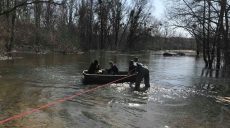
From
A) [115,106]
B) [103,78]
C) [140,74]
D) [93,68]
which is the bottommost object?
[115,106]

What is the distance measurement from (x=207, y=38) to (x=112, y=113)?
26.0 meters

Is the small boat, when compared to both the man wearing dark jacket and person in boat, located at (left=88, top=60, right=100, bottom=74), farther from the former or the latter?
person in boat, located at (left=88, top=60, right=100, bottom=74)

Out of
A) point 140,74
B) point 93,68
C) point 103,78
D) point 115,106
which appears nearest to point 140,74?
point 140,74

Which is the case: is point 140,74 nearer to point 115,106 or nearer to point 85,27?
point 115,106

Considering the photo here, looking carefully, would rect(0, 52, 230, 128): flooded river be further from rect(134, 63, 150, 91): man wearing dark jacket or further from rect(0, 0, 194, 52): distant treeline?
rect(0, 0, 194, 52): distant treeline

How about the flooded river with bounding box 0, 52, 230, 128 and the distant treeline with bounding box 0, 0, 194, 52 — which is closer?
the flooded river with bounding box 0, 52, 230, 128

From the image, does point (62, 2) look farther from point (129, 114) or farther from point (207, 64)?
point (207, 64)

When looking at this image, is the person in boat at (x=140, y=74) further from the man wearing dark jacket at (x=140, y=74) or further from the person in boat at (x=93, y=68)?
the person in boat at (x=93, y=68)

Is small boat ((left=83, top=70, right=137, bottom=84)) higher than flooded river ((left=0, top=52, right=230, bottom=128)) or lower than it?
higher

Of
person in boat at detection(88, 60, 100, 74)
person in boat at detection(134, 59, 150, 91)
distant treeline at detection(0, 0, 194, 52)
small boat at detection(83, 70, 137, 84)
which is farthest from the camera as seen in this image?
distant treeline at detection(0, 0, 194, 52)

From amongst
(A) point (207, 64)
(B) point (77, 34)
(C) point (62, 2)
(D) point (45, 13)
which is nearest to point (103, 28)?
(B) point (77, 34)

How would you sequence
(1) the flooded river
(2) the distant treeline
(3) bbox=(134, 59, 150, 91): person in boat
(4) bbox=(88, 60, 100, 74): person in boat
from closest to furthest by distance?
1. (1) the flooded river
2. (3) bbox=(134, 59, 150, 91): person in boat
3. (4) bbox=(88, 60, 100, 74): person in boat
4. (2) the distant treeline

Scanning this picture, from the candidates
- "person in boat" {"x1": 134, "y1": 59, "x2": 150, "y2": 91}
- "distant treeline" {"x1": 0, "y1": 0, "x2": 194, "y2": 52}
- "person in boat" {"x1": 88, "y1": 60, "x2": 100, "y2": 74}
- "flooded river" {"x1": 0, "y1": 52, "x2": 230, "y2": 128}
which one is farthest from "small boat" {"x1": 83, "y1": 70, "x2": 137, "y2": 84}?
"distant treeline" {"x1": 0, "y1": 0, "x2": 194, "y2": 52}

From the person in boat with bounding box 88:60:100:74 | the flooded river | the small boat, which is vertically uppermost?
the person in boat with bounding box 88:60:100:74
